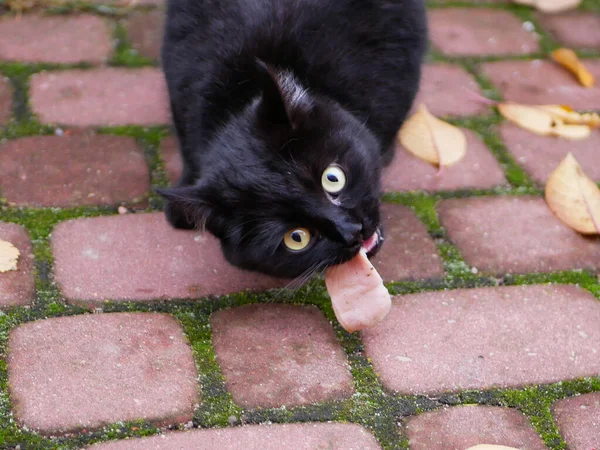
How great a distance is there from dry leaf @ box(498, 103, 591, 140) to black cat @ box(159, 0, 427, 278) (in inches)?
16.1

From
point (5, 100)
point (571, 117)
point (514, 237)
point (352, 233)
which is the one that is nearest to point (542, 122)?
point (571, 117)

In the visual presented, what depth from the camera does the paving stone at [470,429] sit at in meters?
1.41

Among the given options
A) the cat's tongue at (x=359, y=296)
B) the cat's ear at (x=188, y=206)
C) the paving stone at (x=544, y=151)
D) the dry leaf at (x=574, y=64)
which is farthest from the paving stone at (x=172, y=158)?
the dry leaf at (x=574, y=64)

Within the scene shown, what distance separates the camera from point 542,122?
7.56 ft

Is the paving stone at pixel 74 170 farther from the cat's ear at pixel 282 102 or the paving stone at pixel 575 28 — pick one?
the paving stone at pixel 575 28

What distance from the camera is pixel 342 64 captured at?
72.4 inches

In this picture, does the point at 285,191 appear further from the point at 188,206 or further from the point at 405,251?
the point at 405,251

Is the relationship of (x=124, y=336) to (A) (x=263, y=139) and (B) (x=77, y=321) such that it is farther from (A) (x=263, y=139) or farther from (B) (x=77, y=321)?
(A) (x=263, y=139)

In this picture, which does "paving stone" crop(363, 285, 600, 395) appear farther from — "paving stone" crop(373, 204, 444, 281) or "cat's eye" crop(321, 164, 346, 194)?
"cat's eye" crop(321, 164, 346, 194)

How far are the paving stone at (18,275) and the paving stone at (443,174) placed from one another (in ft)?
2.99

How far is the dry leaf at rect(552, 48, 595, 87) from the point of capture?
2527mm

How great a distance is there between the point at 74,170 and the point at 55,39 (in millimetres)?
738

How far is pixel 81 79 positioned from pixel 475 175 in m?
1.25

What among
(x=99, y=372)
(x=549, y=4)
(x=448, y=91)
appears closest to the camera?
(x=99, y=372)
